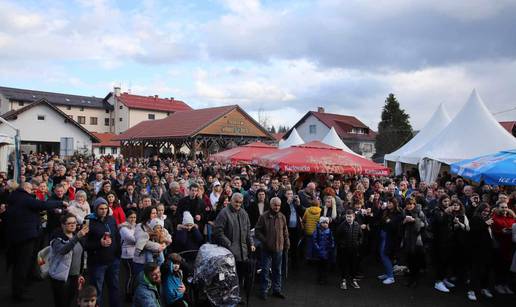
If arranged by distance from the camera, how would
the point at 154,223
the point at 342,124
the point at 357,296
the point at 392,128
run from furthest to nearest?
1. the point at 342,124
2. the point at 392,128
3. the point at 357,296
4. the point at 154,223

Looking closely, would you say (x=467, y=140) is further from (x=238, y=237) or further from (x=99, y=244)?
(x=99, y=244)

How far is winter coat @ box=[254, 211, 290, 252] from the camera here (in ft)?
18.9

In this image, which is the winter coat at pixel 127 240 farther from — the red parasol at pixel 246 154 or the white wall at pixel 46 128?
the white wall at pixel 46 128

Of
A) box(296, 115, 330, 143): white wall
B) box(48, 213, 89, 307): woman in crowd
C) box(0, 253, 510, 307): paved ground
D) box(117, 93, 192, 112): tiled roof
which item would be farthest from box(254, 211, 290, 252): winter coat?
box(117, 93, 192, 112): tiled roof

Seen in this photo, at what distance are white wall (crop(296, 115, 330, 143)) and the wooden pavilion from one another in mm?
11322

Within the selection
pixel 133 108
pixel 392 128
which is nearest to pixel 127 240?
pixel 392 128

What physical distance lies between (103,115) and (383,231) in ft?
180

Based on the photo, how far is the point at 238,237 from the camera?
5.45 meters

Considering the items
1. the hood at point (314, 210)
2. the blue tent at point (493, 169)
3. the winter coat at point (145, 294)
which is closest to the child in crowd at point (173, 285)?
the winter coat at point (145, 294)

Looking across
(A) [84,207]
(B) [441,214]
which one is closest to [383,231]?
(B) [441,214]

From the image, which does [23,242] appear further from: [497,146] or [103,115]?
[103,115]

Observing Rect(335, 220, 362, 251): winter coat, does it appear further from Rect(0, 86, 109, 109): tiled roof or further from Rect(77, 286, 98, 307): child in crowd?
Rect(0, 86, 109, 109): tiled roof

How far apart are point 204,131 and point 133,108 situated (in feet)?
86.3

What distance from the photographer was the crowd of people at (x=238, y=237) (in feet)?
14.3
